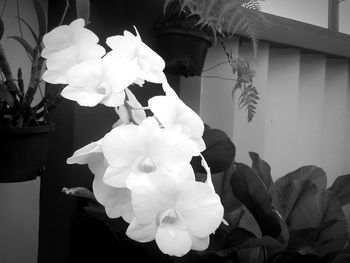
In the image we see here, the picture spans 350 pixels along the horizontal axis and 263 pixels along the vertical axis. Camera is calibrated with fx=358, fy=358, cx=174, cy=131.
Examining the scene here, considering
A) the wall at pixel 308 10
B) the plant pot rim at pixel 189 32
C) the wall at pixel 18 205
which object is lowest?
the wall at pixel 18 205

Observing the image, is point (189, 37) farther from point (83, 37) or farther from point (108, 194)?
point (108, 194)

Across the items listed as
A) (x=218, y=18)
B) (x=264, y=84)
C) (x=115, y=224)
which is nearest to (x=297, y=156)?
(x=264, y=84)

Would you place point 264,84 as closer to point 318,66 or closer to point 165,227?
point 318,66

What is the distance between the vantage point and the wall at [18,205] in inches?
33.3

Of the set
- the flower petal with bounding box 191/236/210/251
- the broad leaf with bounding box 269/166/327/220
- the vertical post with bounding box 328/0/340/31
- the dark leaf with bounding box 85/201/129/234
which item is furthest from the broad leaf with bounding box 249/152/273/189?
the vertical post with bounding box 328/0/340/31

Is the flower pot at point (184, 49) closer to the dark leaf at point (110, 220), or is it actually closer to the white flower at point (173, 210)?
the dark leaf at point (110, 220)

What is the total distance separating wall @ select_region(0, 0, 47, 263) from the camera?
33.3 inches

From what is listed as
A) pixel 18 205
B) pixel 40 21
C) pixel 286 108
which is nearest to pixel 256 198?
pixel 40 21

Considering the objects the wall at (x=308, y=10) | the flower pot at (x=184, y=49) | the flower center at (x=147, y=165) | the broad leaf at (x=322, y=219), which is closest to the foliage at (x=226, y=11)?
the flower pot at (x=184, y=49)

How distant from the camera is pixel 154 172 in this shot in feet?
1.07

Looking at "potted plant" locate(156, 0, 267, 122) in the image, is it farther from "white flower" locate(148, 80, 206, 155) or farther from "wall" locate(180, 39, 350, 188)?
"white flower" locate(148, 80, 206, 155)

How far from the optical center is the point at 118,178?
34 centimetres

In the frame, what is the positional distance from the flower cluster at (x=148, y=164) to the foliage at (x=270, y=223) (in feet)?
0.64

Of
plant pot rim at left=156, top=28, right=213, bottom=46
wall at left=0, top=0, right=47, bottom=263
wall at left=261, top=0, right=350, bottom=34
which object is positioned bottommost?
wall at left=0, top=0, right=47, bottom=263
